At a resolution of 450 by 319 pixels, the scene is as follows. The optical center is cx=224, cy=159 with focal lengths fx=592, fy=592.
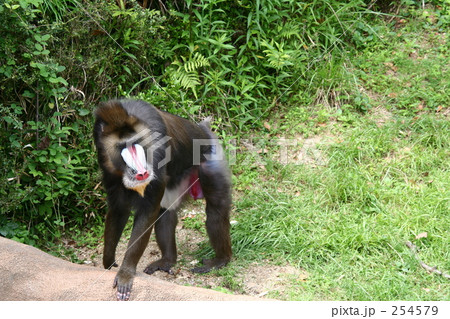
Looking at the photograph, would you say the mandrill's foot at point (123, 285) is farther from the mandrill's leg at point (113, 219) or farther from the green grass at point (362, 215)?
the green grass at point (362, 215)

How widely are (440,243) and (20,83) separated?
356cm

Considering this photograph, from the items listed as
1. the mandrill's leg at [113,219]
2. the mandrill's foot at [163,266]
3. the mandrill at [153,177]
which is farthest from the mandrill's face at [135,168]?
the mandrill's foot at [163,266]

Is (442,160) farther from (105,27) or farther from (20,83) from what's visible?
(20,83)

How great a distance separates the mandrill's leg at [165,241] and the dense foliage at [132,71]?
3.03 feet

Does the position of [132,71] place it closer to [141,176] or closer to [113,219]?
[113,219]

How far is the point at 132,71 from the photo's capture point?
5.64 m

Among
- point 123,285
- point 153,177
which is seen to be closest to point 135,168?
point 153,177

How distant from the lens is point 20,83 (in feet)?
16.1

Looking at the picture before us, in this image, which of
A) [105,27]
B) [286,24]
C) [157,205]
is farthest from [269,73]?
[157,205]

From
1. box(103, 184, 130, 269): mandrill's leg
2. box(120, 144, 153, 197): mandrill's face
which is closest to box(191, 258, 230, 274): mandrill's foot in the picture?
box(103, 184, 130, 269): mandrill's leg

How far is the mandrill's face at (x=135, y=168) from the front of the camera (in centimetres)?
344

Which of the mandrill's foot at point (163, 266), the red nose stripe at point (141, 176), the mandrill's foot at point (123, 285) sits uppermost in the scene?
the red nose stripe at point (141, 176)

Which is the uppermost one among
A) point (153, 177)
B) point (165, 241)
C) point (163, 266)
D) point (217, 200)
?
point (153, 177)

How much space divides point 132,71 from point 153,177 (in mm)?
2305
